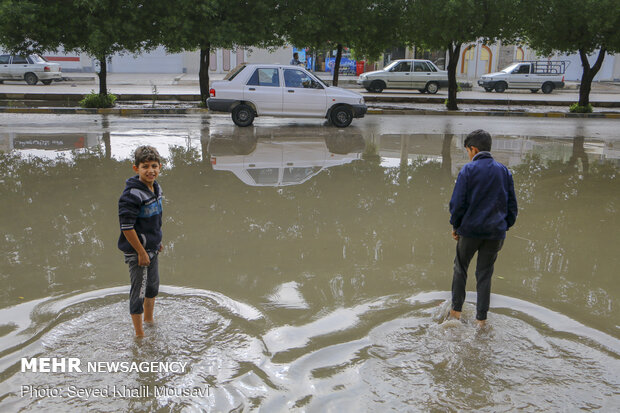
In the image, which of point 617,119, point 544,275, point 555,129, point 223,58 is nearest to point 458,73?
point 223,58

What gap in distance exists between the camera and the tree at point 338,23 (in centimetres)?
1979

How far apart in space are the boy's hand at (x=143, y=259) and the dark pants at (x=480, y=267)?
2364 millimetres

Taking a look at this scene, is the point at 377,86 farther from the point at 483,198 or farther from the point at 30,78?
the point at 483,198

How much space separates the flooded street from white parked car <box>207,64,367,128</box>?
18.2ft

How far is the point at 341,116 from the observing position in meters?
16.4

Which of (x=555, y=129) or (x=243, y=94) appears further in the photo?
(x=555, y=129)

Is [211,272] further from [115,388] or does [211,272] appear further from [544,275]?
[544,275]

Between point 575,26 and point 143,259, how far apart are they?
20.3 meters

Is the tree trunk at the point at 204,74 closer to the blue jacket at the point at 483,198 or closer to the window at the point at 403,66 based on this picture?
the window at the point at 403,66

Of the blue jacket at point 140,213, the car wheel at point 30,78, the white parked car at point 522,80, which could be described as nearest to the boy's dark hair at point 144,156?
the blue jacket at point 140,213

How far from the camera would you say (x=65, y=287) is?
514 centimetres

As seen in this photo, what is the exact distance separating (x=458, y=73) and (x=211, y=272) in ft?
136

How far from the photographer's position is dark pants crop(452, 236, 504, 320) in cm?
444

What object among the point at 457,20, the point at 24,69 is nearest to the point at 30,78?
the point at 24,69
